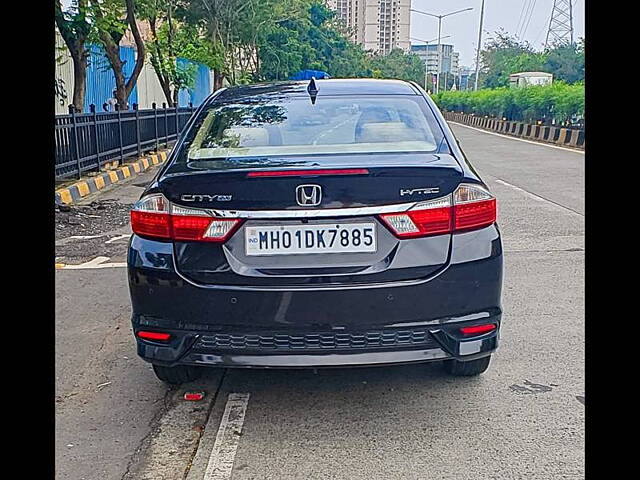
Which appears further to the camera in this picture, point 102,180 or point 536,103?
point 536,103

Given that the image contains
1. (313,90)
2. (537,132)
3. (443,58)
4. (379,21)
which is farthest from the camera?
(379,21)

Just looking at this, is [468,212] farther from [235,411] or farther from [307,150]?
[235,411]

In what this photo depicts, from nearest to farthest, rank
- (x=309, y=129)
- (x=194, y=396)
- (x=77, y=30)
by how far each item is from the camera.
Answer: (x=194, y=396) → (x=309, y=129) → (x=77, y=30)

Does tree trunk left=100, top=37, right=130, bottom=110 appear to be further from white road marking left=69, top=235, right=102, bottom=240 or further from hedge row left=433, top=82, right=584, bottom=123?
hedge row left=433, top=82, right=584, bottom=123

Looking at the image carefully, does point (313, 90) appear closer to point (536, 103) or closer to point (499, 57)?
Result: point (536, 103)

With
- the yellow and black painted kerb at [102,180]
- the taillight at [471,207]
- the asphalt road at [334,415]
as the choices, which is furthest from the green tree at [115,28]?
the taillight at [471,207]

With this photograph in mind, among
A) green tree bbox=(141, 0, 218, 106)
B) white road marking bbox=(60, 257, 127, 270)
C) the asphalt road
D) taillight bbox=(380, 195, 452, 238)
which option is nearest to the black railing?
green tree bbox=(141, 0, 218, 106)

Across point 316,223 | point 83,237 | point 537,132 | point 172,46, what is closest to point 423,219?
point 316,223

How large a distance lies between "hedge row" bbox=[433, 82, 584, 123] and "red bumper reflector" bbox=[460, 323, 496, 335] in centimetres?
2123

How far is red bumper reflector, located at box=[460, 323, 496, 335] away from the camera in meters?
3.34

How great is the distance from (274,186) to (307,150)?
431 millimetres

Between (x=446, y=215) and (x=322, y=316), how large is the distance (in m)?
0.68

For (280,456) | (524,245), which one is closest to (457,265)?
(280,456)

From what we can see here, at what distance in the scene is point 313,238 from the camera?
3184mm
